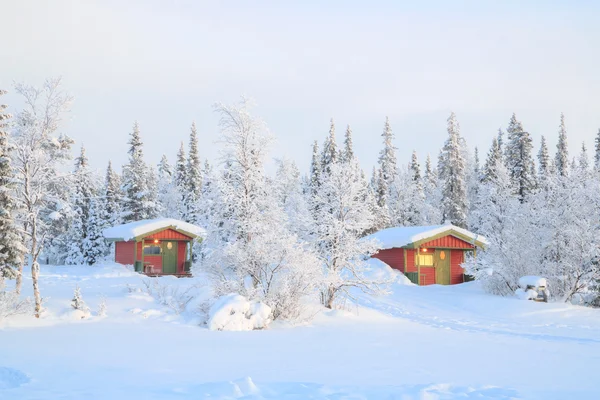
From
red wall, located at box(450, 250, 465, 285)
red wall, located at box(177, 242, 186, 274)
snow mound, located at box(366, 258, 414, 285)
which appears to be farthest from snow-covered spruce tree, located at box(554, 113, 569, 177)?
red wall, located at box(177, 242, 186, 274)

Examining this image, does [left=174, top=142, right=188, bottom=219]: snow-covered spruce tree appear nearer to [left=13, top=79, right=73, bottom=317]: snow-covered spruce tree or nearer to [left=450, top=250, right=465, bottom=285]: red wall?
[left=450, top=250, right=465, bottom=285]: red wall

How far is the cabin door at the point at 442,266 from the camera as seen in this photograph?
29.9 meters

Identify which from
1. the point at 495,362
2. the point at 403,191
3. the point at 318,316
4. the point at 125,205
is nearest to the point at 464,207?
the point at 403,191

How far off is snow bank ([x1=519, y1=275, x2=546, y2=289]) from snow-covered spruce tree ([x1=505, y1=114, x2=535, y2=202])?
70.8 ft

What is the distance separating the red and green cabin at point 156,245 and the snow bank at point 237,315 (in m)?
16.1

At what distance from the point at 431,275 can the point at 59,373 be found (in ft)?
81.5

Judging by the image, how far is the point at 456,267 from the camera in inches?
1203

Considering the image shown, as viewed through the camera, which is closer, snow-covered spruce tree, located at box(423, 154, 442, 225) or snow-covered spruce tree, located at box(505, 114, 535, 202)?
snow-covered spruce tree, located at box(505, 114, 535, 202)

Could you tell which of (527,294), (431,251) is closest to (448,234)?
(431,251)

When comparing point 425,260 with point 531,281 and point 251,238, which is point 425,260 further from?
point 251,238

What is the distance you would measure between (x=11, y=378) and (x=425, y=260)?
25143mm

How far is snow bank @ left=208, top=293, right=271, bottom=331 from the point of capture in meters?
13.5

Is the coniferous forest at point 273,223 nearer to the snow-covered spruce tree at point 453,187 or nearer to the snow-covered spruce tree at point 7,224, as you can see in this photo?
the snow-covered spruce tree at point 7,224

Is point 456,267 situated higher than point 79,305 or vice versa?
point 456,267
